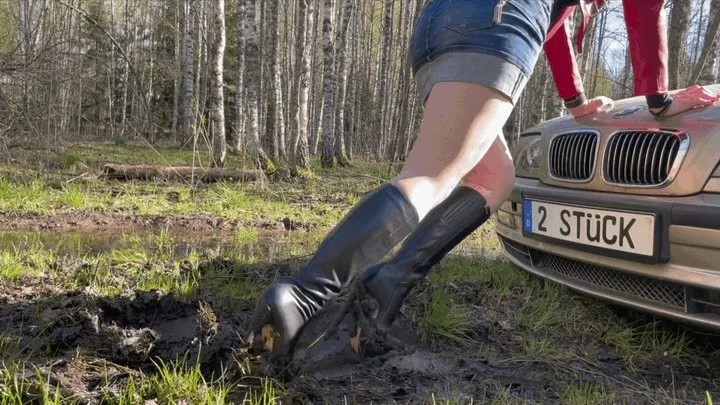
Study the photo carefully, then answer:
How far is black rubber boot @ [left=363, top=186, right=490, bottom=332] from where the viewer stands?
5.74 ft

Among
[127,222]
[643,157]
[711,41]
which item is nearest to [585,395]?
[643,157]

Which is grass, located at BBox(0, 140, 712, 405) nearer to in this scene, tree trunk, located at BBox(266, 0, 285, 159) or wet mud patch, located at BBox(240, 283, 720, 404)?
wet mud patch, located at BBox(240, 283, 720, 404)

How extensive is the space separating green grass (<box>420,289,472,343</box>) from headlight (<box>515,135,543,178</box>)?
0.91 meters

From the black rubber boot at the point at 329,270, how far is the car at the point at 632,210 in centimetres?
102

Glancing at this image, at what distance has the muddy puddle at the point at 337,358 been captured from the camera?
5.24ft

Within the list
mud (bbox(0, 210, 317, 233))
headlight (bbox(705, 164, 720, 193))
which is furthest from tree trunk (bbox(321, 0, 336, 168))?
headlight (bbox(705, 164, 720, 193))

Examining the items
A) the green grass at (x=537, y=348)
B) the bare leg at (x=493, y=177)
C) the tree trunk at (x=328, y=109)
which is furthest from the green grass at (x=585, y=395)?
the tree trunk at (x=328, y=109)

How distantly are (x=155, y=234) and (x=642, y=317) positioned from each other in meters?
3.95

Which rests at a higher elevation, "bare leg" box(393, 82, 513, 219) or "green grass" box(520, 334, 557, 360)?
"bare leg" box(393, 82, 513, 219)

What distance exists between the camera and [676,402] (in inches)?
70.4

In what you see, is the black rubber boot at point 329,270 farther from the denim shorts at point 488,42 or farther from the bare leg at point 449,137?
the denim shorts at point 488,42

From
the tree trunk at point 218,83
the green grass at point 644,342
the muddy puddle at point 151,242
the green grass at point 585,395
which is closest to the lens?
the green grass at point 585,395

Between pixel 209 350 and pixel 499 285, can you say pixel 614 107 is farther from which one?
pixel 209 350

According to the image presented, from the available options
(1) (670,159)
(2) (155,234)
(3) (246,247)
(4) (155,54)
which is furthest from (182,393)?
(4) (155,54)
